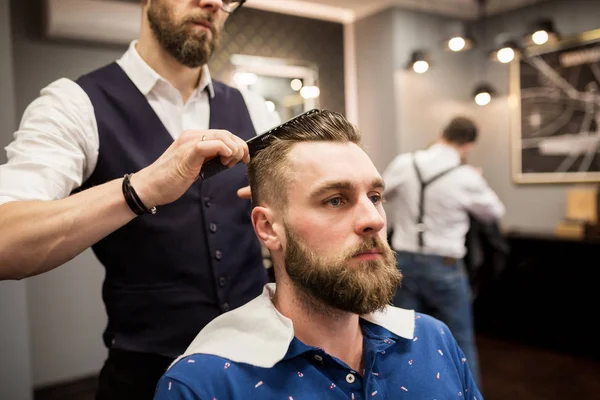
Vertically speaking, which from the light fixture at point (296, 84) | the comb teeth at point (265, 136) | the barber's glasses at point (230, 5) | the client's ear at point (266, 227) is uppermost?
the light fixture at point (296, 84)

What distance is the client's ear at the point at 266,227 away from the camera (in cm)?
125

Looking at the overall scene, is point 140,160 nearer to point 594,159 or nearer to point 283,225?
point 283,225

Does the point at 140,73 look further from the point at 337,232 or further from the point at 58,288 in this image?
the point at 58,288

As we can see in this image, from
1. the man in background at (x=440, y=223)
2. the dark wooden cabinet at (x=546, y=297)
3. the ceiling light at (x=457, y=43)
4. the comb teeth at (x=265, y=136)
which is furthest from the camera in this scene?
the ceiling light at (x=457, y=43)

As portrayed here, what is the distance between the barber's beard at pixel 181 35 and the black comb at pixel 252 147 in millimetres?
293

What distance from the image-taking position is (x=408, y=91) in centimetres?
508

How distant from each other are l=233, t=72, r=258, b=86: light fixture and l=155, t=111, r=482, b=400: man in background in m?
3.36

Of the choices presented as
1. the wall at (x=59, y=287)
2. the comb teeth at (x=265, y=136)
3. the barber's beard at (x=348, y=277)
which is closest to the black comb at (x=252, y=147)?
the comb teeth at (x=265, y=136)

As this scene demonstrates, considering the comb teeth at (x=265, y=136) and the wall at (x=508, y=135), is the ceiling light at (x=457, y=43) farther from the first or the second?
the comb teeth at (x=265, y=136)

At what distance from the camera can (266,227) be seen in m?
1.27

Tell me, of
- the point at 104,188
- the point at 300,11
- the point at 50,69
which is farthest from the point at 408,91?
the point at 104,188

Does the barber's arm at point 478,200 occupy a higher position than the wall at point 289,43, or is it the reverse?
the wall at point 289,43

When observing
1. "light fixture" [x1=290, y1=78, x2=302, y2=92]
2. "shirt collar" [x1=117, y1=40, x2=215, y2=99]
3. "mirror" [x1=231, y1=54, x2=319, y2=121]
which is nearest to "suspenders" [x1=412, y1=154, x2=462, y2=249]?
"mirror" [x1=231, y1=54, x2=319, y2=121]

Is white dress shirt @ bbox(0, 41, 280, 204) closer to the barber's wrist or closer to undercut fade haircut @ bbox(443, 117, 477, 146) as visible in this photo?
the barber's wrist
